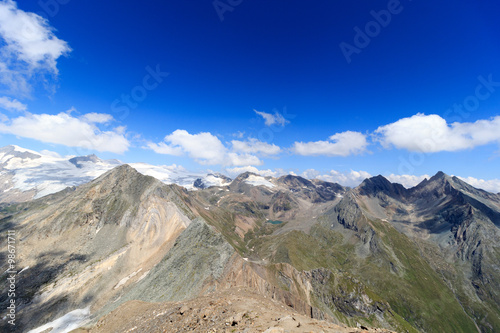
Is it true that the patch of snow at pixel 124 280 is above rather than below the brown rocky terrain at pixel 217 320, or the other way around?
below

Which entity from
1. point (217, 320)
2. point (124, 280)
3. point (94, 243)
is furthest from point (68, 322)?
point (217, 320)

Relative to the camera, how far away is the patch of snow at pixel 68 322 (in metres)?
52.0

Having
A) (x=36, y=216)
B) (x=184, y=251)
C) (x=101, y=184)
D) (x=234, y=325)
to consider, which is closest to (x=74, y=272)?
(x=184, y=251)

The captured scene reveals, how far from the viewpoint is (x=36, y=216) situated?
10406cm

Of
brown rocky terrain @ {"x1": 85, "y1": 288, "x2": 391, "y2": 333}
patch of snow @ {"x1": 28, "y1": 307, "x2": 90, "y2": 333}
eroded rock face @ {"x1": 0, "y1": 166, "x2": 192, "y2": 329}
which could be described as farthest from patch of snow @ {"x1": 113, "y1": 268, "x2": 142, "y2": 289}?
brown rocky terrain @ {"x1": 85, "y1": 288, "x2": 391, "y2": 333}

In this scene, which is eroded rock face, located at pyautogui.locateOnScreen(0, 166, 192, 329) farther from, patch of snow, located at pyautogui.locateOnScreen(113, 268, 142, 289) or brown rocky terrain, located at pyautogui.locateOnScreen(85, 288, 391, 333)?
brown rocky terrain, located at pyautogui.locateOnScreen(85, 288, 391, 333)

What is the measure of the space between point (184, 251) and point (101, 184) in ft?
243

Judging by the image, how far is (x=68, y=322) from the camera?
55031 millimetres

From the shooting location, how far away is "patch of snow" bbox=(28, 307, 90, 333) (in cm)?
5200

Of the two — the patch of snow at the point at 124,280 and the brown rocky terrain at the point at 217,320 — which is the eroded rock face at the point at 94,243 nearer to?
the patch of snow at the point at 124,280

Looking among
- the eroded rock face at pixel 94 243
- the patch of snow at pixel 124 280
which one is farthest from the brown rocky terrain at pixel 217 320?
the eroded rock face at pixel 94 243

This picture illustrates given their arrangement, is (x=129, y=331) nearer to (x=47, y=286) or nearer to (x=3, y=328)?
(x=3, y=328)

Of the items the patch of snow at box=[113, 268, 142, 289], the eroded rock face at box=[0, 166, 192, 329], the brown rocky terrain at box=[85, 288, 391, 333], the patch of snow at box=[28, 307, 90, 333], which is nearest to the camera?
the brown rocky terrain at box=[85, 288, 391, 333]

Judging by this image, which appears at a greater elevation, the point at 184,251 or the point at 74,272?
the point at 184,251
